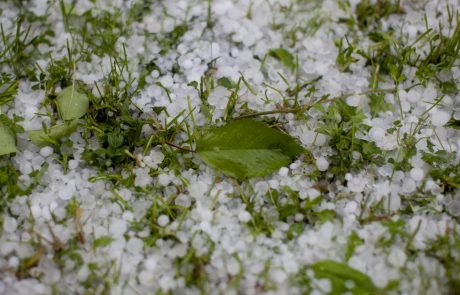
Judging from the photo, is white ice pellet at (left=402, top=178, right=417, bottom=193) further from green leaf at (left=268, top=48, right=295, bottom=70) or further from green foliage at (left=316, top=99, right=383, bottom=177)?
green leaf at (left=268, top=48, right=295, bottom=70)

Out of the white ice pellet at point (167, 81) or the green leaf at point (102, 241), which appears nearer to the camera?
the green leaf at point (102, 241)

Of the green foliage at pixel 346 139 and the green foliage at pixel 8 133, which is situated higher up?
the green foliage at pixel 346 139

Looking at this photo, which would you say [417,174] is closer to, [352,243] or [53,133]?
[352,243]

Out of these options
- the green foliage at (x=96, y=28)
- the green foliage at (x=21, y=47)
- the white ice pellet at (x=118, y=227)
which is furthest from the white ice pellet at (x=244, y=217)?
the green foliage at (x=21, y=47)

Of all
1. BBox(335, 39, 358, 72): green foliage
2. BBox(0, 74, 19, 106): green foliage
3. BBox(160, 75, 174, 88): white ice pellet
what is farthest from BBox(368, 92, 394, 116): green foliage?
BBox(0, 74, 19, 106): green foliage

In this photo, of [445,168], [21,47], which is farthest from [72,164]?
[445,168]

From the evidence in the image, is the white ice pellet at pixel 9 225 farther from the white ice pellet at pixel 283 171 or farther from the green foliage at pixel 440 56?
the green foliage at pixel 440 56
